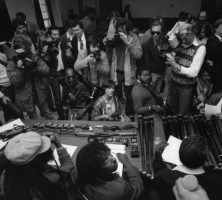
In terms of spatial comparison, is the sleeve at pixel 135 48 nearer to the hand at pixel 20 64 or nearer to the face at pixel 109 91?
the face at pixel 109 91

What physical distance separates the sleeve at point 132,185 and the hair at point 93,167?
14cm

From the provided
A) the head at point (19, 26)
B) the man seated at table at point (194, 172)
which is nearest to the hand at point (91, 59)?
the head at point (19, 26)

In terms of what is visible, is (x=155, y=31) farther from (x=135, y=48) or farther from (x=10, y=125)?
(x=10, y=125)

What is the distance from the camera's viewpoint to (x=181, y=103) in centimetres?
314

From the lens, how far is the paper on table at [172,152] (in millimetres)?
1843

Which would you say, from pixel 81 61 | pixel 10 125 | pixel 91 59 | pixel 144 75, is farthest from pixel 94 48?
pixel 10 125

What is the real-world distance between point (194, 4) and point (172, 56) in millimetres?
6372

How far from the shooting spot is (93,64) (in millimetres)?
3316

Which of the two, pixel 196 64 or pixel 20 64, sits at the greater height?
pixel 20 64

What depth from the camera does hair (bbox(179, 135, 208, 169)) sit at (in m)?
1.47

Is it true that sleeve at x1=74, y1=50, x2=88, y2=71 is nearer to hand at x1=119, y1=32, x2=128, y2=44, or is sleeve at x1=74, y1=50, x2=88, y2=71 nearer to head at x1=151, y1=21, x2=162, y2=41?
hand at x1=119, y1=32, x2=128, y2=44

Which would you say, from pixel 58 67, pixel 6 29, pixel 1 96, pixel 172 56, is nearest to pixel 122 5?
pixel 6 29

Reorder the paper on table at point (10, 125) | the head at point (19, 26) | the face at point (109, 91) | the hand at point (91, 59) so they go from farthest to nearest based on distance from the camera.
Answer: the head at point (19, 26)
the hand at point (91, 59)
the face at point (109, 91)
the paper on table at point (10, 125)

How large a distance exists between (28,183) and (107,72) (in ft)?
6.84
